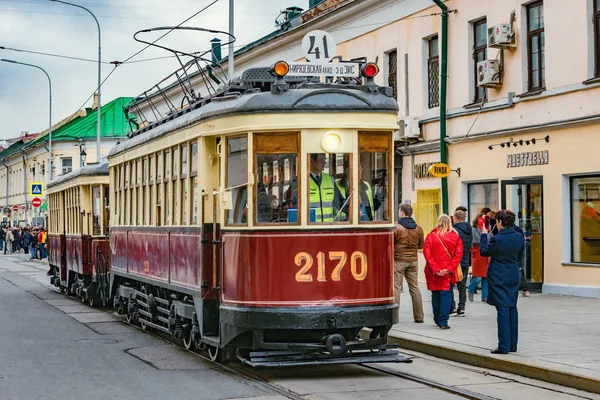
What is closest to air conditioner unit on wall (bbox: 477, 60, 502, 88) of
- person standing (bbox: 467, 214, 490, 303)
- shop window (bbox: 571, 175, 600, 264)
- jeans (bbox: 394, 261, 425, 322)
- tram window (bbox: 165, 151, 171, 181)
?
shop window (bbox: 571, 175, 600, 264)

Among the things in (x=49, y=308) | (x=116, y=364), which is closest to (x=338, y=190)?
(x=116, y=364)

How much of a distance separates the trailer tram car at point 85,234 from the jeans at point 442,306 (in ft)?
25.4

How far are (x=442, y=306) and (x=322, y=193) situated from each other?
429 centimetres

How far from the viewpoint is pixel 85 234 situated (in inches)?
847

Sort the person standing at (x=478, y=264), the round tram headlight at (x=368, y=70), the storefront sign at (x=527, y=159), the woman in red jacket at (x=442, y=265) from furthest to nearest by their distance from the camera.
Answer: the storefront sign at (x=527, y=159)
the person standing at (x=478, y=264)
the woman in red jacket at (x=442, y=265)
the round tram headlight at (x=368, y=70)

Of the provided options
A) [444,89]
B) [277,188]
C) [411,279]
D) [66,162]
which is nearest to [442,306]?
[411,279]

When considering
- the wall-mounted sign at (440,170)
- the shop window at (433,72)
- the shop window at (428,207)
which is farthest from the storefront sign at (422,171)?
the wall-mounted sign at (440,170)

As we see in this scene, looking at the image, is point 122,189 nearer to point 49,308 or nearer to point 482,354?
point 49,308

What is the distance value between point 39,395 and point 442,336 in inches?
220

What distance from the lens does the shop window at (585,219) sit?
761 inches

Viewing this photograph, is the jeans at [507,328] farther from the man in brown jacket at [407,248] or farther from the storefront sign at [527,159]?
the storefront sign at [527,159]

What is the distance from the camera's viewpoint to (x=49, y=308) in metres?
20.8

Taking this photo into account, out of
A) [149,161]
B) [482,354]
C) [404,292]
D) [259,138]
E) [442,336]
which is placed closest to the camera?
[259,138]

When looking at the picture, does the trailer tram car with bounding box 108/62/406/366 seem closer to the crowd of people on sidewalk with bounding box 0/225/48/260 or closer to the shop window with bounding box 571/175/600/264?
the shop window with bounding box 571/175/600/264
